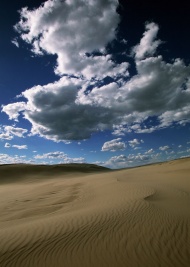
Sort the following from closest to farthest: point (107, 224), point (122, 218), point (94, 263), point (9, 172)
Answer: point (94, 263)
point (107, 224)
point (122, 218)
point (9, 172)

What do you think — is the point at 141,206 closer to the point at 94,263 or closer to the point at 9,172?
the point at 94,263

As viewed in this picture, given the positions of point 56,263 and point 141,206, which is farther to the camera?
point 141,206

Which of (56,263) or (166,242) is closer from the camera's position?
(56,263)

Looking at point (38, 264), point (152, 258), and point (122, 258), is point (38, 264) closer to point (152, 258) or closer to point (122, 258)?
point (122, 258)

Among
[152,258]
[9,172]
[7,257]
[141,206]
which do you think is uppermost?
[9,172]

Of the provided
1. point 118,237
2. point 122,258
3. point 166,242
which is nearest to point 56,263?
point 122,258

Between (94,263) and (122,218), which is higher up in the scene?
(122,218)

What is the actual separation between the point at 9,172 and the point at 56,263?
35584mm

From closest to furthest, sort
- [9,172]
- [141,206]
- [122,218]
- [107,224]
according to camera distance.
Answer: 1. [107,224]
2. [122,218]
3. [141,206]
4. [9,172]

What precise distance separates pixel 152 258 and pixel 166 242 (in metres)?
0.81

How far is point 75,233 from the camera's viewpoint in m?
5.50

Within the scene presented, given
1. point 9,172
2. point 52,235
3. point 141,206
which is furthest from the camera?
point 9,172

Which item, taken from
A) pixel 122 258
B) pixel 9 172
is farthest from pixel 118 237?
pixel 9 172

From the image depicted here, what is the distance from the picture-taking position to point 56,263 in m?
4.18
